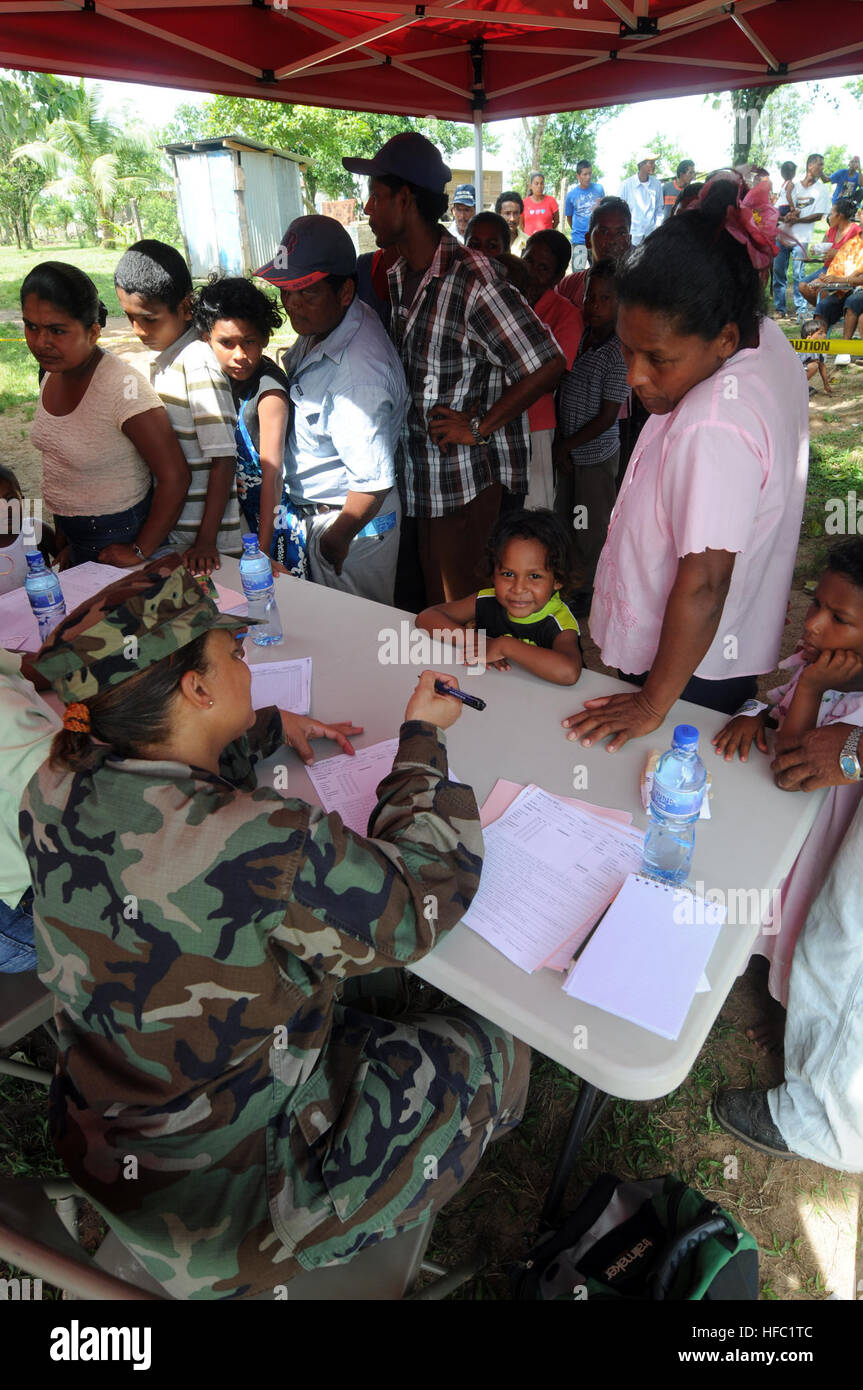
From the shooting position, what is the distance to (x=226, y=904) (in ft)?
3.21

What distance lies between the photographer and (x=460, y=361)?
2795mm

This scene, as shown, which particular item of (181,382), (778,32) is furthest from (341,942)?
(778,32)

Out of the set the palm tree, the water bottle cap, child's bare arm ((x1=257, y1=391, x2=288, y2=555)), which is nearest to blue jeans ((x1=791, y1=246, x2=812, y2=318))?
child's bare arm ((x1=257, y1=391, x2=288, y2=555))

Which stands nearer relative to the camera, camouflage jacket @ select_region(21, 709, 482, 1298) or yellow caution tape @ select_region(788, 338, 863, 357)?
camouflage jacket @ select_region(21, 709, 482, 1298)

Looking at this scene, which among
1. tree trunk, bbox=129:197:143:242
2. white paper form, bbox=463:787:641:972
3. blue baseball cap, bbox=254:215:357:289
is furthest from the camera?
tree trunk, bbox=129:197:143:242

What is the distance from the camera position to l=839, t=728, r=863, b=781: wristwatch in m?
1.36

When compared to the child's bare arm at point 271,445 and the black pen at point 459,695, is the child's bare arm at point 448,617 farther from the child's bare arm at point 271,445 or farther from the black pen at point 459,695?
the child's bare arm at point 271,445

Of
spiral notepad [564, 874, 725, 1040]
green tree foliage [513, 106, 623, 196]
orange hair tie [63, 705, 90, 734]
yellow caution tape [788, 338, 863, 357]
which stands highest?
green tree foliage [513, 106, 623, 196]

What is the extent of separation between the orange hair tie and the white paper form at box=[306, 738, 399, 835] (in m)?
0.52

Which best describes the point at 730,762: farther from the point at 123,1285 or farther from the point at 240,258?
the point at 240,258

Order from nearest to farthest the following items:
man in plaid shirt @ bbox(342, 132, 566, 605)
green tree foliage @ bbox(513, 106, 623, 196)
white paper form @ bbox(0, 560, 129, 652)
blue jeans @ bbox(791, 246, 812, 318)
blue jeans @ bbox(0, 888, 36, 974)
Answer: blue jeans @ bbox(0, 888, 36, 974) → white paper form @ bbox(0, 560, 129, 652) → man in plaid shirt @ bbox(342, 132, 566, 605) → blue jeans @ bbox(791, 246, 812, 318) → green tree foliage @ bbox(513, 106, 623, 196)

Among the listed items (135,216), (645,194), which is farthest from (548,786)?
(135,216)

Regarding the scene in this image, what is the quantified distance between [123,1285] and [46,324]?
8.31ft

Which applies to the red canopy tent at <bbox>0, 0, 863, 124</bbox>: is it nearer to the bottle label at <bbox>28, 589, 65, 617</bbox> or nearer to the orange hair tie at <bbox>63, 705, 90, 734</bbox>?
the bottle label at <bbox>28, 589, 65, 617</bbox>
